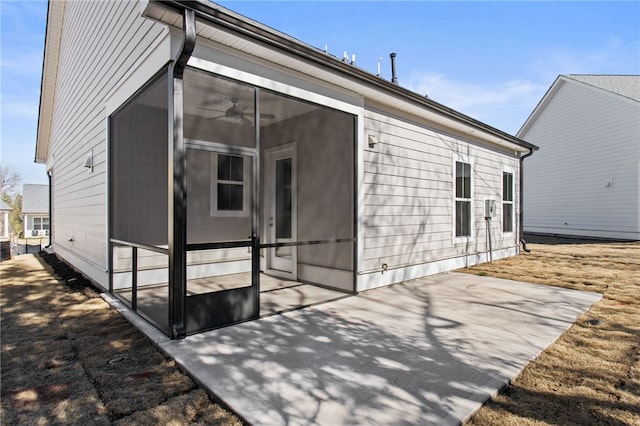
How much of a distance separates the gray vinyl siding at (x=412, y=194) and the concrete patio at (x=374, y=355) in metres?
1.12

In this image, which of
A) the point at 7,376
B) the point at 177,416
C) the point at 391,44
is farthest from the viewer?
the point at 391,44

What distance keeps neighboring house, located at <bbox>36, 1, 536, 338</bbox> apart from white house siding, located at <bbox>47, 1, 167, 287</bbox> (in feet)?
0.17

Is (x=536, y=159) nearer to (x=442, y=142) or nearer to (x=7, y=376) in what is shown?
(x=442, y=142)

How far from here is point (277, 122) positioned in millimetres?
6273

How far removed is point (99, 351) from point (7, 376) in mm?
576

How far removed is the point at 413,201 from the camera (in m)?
5.97

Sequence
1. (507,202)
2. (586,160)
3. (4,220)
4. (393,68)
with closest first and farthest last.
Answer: (393,68) → (507,202) → (586,160) → (4,220)

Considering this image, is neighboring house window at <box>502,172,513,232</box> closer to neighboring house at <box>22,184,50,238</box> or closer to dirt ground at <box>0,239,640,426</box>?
dirt ground at <box>0,239,640,426</box>

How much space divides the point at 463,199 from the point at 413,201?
192 centimetres

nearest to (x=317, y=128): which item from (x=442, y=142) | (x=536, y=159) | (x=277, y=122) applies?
(x=277, y=122)

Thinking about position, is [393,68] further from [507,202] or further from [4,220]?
[4,220]

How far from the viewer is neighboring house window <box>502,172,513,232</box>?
880cm

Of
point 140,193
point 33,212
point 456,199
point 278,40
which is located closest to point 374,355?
point 278,40

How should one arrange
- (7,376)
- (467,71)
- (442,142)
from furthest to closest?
(467,71) → (442,142) → (7,376)
